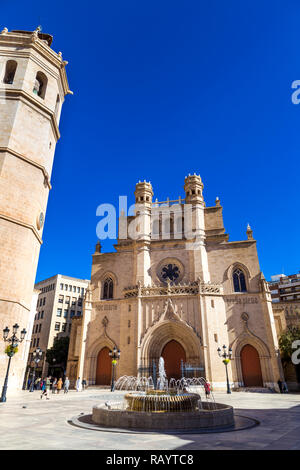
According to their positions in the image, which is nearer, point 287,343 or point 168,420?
point 168,420

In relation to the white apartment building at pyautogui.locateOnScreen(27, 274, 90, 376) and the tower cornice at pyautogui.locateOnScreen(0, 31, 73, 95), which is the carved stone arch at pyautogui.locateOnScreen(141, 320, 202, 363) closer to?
the tower cornice at pyautogui.locateOnScreen(0, 31, 73, 95)

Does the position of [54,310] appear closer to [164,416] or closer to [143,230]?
[143,230]

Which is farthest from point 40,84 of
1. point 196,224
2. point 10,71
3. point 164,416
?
point 164,416

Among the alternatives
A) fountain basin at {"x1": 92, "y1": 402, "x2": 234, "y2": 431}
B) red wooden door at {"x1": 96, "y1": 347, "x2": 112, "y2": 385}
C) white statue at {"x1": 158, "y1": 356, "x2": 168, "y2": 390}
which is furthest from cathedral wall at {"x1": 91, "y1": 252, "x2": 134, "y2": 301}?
Answer: fountain basin at {"x1": 92, "y1": 402, "x2": 234, "y2": 431}

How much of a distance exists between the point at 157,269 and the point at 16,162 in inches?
700

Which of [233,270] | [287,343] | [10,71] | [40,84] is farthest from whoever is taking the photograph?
[233,270]

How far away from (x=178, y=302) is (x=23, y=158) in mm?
17820

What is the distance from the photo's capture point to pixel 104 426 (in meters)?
7.95

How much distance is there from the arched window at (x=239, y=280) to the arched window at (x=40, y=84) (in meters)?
22.9

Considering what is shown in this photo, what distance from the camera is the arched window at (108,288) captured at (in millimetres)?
31550

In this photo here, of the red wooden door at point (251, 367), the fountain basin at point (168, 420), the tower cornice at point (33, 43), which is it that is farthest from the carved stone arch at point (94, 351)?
the tower cornice at point (33, 43)

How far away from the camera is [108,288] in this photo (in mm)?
31859
